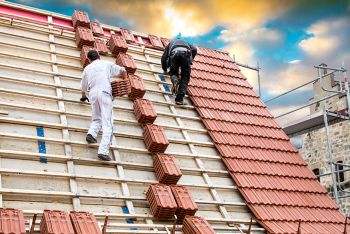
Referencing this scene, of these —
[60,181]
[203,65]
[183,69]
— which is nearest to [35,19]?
[183,69]

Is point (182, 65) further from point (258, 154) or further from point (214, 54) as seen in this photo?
point (214, 54)

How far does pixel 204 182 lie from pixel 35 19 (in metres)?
3.92

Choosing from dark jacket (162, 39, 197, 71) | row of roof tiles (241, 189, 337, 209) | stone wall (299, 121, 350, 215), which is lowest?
row of roof tiles (241, 189, 337, 209)

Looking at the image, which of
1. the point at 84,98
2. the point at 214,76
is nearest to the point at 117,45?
the point at 84,98

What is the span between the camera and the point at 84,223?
3.52 metres

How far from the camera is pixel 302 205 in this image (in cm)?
556

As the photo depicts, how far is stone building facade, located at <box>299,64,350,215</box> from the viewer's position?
14.2 m

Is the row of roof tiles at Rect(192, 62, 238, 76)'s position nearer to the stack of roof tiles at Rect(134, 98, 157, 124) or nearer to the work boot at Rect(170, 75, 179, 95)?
the work boot at Rect(170, 75, 179, 95)

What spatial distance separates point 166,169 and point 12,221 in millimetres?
1816

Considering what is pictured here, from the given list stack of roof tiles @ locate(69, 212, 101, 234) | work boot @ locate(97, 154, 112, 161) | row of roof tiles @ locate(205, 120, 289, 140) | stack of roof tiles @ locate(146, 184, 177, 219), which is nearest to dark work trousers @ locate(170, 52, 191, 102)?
row of roof tiles @ locate(205, 120, 289, 140)

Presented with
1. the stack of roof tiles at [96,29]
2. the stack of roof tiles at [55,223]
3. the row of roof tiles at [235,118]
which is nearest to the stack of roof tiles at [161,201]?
the stack of roof tiles at [55,223]

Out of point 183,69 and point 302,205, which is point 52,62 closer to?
point 183,69

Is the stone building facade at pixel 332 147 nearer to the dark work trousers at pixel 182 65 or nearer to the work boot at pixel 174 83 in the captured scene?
the dark work trousers at pixel 182 65

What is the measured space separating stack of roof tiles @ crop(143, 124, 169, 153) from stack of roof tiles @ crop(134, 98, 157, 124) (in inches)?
8.1
